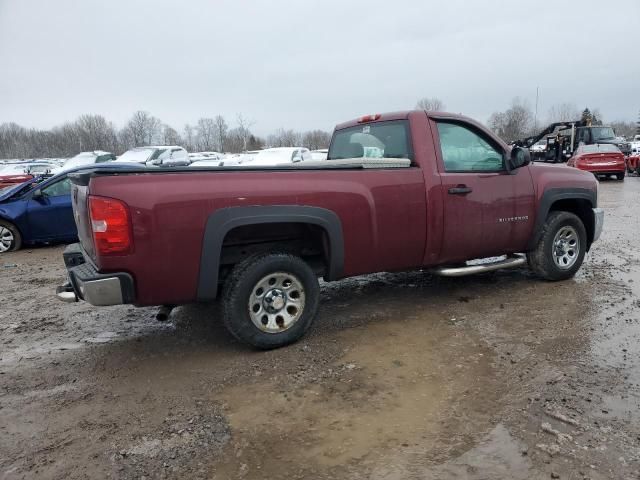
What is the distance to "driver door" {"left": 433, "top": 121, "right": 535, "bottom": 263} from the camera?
4699mm

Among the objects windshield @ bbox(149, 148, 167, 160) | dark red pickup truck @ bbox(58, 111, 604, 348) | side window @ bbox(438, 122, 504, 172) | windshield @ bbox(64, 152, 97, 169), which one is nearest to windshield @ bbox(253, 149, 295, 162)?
windshield @ bbox(149, 148, 167, 160)

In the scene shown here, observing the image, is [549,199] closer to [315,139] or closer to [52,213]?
[52,213]

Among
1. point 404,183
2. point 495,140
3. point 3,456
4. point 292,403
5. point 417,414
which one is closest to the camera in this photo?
point 3,456

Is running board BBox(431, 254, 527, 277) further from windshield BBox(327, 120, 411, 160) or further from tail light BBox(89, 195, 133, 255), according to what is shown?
tail light BBox(89, 195, 133, 255)

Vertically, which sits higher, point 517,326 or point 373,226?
point 373,226

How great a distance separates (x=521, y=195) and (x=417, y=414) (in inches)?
119

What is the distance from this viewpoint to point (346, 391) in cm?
336

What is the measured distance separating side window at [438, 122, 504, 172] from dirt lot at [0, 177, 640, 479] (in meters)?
1.40

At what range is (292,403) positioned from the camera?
3248mm

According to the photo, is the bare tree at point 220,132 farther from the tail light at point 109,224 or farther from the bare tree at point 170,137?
the tail light at point 109,224

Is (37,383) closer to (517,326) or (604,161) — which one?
(517,326)

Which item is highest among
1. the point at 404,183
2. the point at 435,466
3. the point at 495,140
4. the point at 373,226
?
the point at 495,140

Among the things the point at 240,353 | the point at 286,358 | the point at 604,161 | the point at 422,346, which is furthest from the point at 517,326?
the point at 604,161

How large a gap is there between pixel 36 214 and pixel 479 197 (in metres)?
8.07
